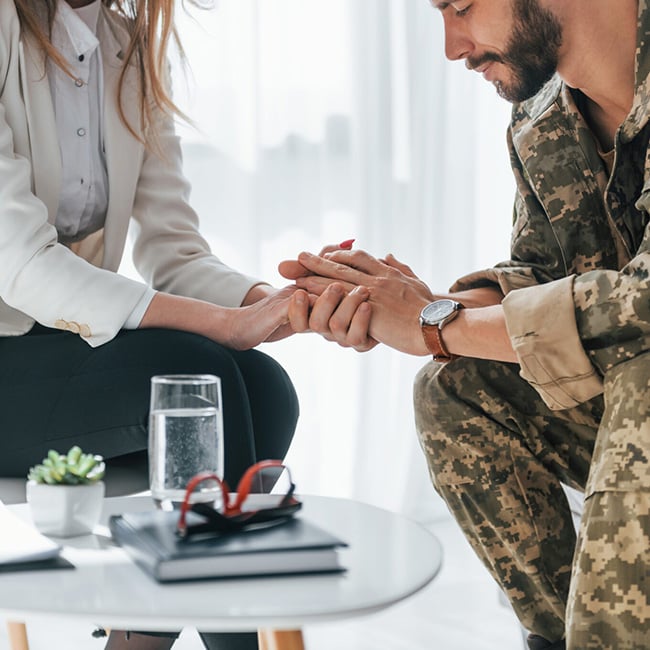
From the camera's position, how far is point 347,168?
9.02 feet

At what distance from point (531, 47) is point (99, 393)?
0.80 m

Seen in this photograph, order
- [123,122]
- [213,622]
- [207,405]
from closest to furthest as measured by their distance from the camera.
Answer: [213,622]
[207,405]
[123,122]

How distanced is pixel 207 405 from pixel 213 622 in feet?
1.07

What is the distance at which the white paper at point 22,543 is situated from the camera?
80 cm

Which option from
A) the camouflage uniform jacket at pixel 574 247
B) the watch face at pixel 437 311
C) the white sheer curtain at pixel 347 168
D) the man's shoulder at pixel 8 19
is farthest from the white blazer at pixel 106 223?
the white sheer curtain at pixel 347 168

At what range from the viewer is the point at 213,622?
0.69 m

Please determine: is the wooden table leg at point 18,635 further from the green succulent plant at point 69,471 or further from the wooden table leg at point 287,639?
the wooden table leg at point 287,639

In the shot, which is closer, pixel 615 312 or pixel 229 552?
pixel 229 552

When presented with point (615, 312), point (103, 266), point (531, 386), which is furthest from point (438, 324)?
point (103, 266)

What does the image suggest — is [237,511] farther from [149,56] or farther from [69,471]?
[149,56]

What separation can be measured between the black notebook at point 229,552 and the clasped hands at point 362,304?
635mm

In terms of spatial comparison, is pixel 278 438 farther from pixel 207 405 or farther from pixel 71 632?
pixel 71 632

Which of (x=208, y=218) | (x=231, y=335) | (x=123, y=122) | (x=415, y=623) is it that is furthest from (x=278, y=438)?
(x=208, y=218)

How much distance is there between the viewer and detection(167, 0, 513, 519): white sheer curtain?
2.49 m
